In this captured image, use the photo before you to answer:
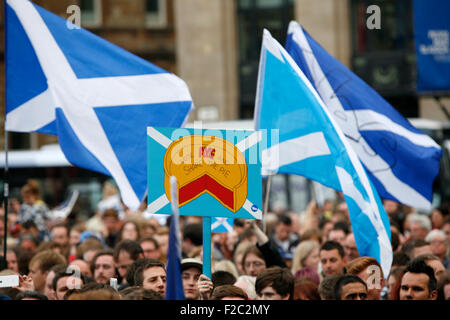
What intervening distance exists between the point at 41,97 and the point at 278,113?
A: 6.63 feet

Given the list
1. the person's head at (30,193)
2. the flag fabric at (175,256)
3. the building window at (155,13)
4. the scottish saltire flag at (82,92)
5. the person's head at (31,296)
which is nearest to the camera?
the flag fabric at (175,256)

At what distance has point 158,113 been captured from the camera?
25.3 feet

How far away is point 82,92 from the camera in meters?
7.66

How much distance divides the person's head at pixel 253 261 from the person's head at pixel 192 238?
4.46 ft

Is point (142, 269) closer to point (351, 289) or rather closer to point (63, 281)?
point (63, 281)

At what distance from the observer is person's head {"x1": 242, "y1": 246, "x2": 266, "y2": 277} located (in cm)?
788

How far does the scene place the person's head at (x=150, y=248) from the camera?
8.70 meters

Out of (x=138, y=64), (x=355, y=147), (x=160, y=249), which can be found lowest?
(x=160, y=249)

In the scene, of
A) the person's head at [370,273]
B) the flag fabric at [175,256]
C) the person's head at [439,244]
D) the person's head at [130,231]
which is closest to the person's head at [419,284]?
the person's head at [370,273]

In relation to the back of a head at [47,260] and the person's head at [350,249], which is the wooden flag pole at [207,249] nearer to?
the back of a head at [47,260]

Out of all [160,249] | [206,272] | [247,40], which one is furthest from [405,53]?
[206,272]

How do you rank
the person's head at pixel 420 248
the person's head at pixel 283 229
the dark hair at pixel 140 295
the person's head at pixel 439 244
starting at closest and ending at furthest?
the dark hair at pixel 140 295
the person's head at pixel 420 248
the person's head at pixel 439 244
the person's head at pixel 283 229

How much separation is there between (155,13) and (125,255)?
27.0m

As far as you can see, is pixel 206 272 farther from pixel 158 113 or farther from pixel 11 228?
pixel 11 228
